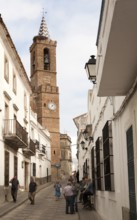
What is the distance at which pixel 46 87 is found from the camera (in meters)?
62.7

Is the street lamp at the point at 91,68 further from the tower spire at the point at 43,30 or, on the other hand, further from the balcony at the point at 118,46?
the tower spire at the point at 43,30

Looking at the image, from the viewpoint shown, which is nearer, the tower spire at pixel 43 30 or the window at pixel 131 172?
the window at pixel 131 172

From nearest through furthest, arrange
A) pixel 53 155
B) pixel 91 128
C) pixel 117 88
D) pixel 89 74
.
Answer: pixel 117 88 < pixel 89 74 < pixel 91 128 < pixel 53 155

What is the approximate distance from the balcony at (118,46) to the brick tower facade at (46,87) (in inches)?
2009

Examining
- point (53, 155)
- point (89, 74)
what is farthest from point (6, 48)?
point (53, 155)

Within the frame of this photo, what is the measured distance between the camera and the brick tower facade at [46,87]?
59844 mm

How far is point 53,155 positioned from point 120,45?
54854 millimetres

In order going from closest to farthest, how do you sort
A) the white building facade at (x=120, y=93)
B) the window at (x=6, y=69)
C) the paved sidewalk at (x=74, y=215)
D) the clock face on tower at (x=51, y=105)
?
the white building facade at (x=120, y=93)
the paved sidewalk at (x=74, y=215)
the window at (x=6, y=69)
the clock face on tower at (x=51, y=105)

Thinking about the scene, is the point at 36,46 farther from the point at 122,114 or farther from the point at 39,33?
the point at 122,114

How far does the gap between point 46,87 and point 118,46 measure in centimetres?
5771

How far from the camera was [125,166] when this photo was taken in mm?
8086

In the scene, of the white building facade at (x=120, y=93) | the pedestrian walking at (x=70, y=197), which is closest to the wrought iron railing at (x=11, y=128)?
the pedestrian walking at (x=70, y=197)

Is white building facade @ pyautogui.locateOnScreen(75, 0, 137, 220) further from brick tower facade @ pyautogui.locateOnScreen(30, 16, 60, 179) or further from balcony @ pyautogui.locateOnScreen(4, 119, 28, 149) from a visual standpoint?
brick tower facade @ pyautogui.locateOnScreen(30, 16, 60, 179)

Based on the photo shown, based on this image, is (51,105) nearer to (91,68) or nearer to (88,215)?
(88,215)
